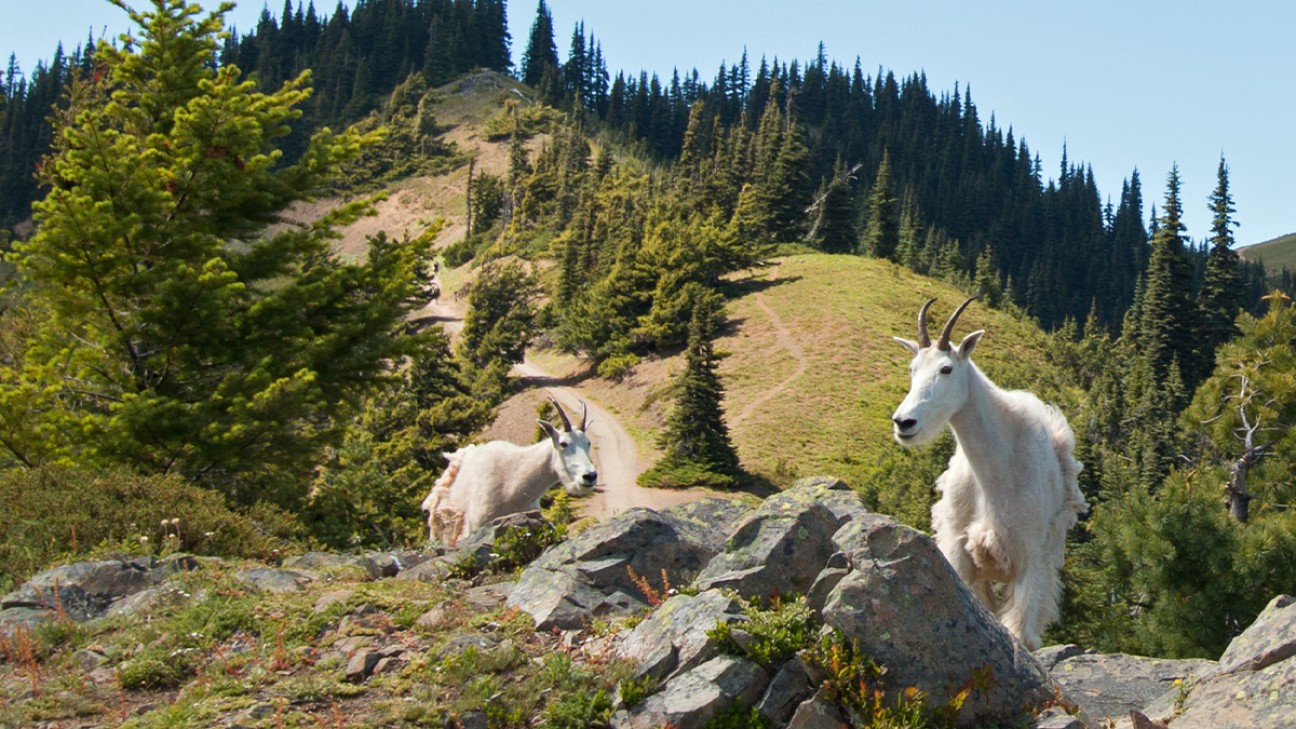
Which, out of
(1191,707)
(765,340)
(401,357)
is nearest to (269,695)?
(1191,707)

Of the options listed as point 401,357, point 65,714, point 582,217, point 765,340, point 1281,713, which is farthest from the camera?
point 582,217

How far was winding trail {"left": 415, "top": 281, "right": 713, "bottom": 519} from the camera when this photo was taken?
111 feet

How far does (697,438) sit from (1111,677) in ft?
102

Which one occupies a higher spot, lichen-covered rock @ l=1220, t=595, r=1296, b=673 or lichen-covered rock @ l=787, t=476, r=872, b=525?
lichen-covered rock @ l=787, t=476, r=872, b=525

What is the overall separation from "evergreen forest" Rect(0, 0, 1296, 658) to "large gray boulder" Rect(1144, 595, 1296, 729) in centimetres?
588

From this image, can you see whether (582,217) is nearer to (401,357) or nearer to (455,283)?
(455,283)

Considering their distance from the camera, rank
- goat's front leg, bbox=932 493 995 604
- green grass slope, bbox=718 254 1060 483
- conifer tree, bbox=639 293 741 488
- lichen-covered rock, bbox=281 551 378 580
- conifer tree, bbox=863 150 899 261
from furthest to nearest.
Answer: conifer tree, bbox=863 150 899 261
green grass slope, bbox=718 254 1060 483
conifer tree, bbox=639 293 741 488
lichen-covered rock, bbox=281 551 378 580
goat's front leg, bbox=932 493 995 604

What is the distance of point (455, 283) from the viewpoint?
91.1 metres

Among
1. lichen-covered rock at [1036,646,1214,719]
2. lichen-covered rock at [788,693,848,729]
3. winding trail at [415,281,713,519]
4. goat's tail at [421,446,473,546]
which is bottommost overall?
winding trail at [415,281,713,519]

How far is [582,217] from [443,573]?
67531mm

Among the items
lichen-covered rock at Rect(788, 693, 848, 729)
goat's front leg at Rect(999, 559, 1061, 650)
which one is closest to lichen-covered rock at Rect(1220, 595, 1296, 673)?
goat's front leg at Rect(999, 559, 1061, 650)

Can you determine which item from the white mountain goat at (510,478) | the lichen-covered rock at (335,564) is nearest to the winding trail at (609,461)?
the white mountain goat at (510,478)

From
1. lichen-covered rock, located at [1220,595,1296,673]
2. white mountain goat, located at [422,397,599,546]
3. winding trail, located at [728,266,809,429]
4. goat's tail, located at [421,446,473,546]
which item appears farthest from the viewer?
winding trail, located at [728,266,809,429]

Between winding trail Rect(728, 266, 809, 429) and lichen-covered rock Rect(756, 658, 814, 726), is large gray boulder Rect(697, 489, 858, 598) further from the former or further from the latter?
winding trail Rect(728, 266, 809, 429)
